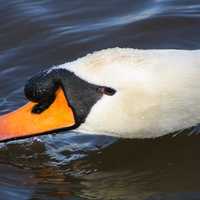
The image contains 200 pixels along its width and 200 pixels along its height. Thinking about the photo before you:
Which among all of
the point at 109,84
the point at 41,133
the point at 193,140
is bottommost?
the point at 193,140

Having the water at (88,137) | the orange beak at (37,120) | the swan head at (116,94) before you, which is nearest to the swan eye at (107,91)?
the swan head at (116,94)

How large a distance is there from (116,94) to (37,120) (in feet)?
1.77

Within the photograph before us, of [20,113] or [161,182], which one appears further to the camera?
[161,182]

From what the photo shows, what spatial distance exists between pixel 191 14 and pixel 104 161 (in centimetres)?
245

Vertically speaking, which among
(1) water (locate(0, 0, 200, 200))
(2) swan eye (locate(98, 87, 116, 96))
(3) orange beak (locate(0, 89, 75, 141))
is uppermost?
(2) swan eye (locate(98, 87, 116, 96))

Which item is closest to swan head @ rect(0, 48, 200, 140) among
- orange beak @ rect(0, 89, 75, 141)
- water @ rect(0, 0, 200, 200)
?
orange beak @ rect(0, 89, 75, 141)

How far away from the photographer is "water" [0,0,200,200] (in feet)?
17.6

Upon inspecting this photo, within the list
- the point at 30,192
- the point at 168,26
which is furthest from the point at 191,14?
the point at 30,192

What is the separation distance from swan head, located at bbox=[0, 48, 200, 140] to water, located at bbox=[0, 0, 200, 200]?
0.54 m

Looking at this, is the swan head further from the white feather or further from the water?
the water

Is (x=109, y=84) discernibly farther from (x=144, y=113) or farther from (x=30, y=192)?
(x=30, y=192)

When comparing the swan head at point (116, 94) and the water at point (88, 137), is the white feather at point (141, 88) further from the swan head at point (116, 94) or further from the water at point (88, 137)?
the water at point (88, 137)

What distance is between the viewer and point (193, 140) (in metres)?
5.97

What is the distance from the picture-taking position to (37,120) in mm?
4980
